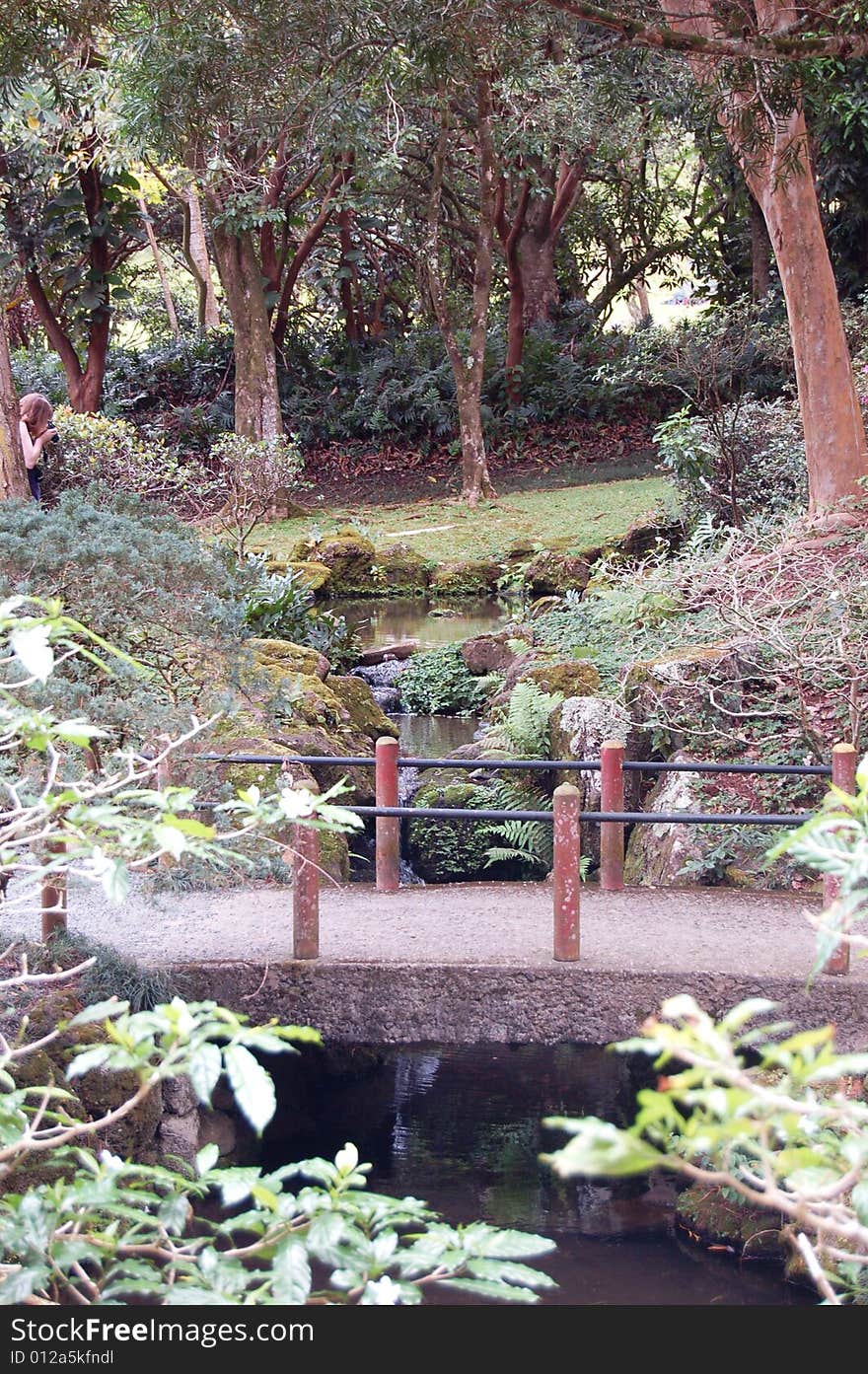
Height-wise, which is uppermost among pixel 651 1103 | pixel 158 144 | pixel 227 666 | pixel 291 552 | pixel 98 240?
pixel 98 240

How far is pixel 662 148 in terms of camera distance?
2825cm

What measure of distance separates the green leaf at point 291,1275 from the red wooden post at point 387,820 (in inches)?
187

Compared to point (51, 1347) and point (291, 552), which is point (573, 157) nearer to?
point (291, 552)

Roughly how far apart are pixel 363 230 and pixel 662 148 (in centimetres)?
690

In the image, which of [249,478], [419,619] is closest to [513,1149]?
[249,478]

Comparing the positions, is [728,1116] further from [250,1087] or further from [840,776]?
[840,776]

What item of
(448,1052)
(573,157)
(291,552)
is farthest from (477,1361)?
(573,157)

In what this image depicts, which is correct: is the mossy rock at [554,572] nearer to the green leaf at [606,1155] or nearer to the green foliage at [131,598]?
the green foliage at [131,598]

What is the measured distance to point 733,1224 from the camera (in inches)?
212

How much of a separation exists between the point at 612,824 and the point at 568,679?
3222 mm

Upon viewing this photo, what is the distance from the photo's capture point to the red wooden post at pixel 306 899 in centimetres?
582

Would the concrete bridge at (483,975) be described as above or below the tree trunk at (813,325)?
below

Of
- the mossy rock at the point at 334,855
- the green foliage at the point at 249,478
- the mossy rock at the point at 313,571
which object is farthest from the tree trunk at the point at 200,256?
the mossy rock at the point at 334,855

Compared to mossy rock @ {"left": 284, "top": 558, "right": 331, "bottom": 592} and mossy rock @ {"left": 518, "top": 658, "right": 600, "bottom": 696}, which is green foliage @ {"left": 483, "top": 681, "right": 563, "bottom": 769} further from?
mossy rock @ {"left": 284, "top": 558, "right": 331, "bottom": 592}
